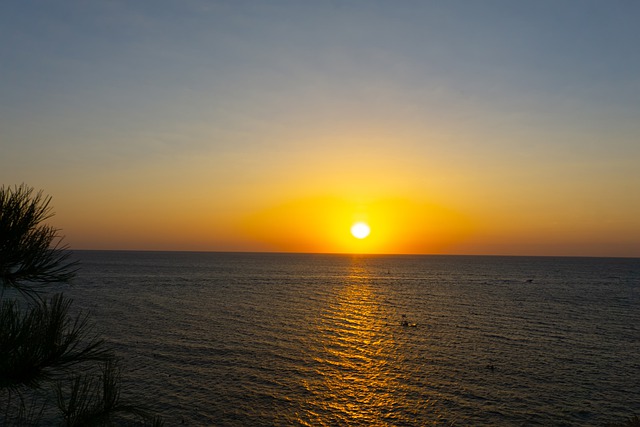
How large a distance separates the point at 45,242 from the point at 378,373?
3564cm

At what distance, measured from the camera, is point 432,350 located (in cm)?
5041

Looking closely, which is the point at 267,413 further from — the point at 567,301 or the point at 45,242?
the point at 567,301

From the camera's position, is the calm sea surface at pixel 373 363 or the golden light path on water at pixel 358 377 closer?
the golden light path on water at pixel 358 377

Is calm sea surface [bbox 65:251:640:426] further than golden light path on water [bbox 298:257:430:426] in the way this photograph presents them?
Yes

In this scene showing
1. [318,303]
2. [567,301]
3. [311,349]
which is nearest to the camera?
[311,349]

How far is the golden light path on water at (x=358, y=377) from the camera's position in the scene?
105ft

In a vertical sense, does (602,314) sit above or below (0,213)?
below

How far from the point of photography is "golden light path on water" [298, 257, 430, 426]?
32000 millimetres

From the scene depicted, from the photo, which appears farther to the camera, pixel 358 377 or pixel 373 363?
pixel 373 363

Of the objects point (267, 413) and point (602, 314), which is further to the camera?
point (602, 314)

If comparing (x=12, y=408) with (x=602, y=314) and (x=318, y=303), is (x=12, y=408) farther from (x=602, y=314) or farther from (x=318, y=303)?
(x=602, y=314)

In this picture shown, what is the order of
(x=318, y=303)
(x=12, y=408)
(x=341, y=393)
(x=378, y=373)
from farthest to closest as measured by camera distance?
(x=318, y=303) < (x=378, y=373) < (x=341, y=393) < (x=12, y=408)

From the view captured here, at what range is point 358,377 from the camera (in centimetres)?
4044

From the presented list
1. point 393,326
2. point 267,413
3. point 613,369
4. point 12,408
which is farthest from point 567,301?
point 12,408
